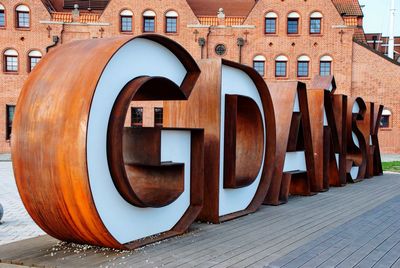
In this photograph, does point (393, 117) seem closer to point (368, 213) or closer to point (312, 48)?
point (312, 48)

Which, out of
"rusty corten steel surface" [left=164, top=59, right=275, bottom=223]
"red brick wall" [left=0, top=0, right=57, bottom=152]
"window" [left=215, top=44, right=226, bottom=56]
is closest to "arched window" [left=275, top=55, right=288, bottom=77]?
"window" [left=215, top=44, right=226, bottom=56]

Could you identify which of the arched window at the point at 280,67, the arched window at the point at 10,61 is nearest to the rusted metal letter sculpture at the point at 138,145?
→ the arched window at the point at 280,67

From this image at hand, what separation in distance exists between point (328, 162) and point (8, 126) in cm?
2360

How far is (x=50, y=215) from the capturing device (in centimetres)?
591

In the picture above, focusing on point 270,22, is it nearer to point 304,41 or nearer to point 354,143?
point 304,41

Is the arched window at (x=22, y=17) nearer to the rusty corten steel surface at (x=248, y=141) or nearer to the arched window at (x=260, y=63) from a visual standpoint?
the arched window at (x=260, y=63)

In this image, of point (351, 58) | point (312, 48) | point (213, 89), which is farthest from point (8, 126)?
Answer: point (213, 89)

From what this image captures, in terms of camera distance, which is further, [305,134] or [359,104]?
[359,104]

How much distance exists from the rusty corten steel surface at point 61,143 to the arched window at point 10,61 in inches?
1063

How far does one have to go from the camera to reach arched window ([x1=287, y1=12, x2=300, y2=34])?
104ft

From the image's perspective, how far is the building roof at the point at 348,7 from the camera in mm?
34312

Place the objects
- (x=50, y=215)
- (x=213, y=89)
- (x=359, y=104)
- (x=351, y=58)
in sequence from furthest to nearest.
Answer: (x=351, y=58) → (x=359, y=104) → (x=213, y=89) → (x=50, y=215)

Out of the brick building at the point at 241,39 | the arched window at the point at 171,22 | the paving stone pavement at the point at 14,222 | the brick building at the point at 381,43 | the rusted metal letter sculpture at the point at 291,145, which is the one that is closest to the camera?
the paving stone pavement at the point at 14,222

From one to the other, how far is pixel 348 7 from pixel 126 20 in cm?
1492
